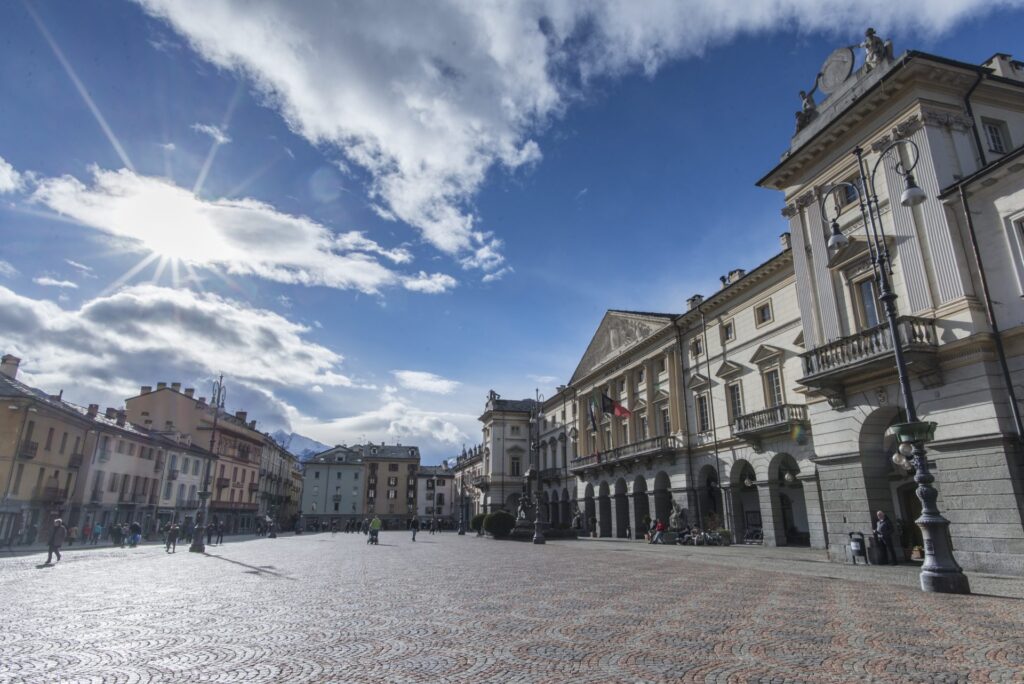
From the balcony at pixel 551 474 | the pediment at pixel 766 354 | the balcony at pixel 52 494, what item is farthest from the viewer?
the balcony at pixel 551 474

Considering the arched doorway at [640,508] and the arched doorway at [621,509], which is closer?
the arched doorway at [640,508]

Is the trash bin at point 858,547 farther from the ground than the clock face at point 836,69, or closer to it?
closer to it

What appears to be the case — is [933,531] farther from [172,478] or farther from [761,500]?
[172,478]

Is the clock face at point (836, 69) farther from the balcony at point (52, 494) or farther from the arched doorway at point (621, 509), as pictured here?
the balcony at point (52, 494)

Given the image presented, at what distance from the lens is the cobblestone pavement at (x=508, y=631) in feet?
19.3

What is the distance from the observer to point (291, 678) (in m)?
5.63

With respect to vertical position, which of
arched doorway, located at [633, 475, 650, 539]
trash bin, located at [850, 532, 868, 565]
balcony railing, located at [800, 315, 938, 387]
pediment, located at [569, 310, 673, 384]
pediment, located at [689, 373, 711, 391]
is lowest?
trash bin, located at [850, 532, 868, 565]

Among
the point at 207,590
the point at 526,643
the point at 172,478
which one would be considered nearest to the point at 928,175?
the point at 526,643

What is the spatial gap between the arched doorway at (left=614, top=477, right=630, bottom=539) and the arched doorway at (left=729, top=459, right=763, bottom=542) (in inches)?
466

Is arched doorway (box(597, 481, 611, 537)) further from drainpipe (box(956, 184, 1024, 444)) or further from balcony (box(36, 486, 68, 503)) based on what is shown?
balcony (box(36, 486, 68, 503))

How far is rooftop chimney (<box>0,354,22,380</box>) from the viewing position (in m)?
41.4

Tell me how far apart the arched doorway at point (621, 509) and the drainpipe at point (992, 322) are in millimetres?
32318

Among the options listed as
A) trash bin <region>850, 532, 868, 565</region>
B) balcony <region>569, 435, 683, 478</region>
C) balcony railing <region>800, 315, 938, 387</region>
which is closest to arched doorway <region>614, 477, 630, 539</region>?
balcony <region>569, 435, 683, 478</region>

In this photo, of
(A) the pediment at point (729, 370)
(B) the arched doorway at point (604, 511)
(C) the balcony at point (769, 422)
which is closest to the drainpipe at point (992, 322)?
(C) the balcony at point (769, 422)
